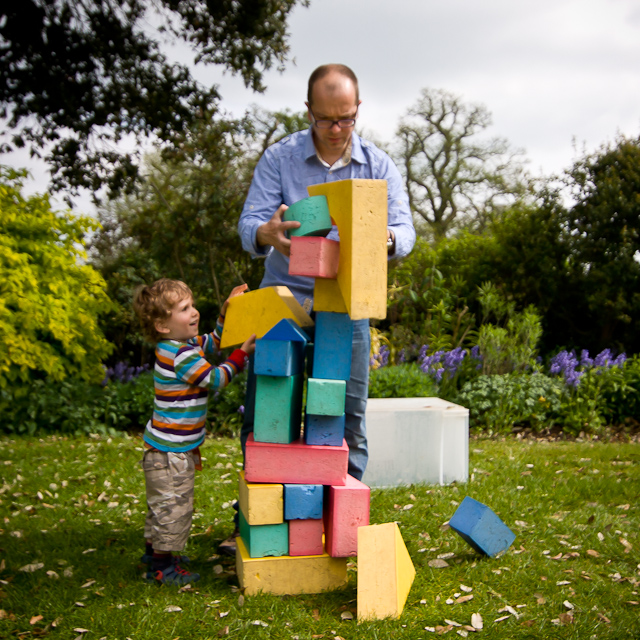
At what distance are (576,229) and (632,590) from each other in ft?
20.6

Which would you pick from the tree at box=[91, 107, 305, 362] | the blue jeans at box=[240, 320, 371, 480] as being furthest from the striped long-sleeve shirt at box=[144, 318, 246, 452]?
the tree at box=[91, 107, 305, 362]

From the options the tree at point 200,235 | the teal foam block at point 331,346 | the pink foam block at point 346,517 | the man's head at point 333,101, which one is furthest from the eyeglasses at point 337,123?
the tree at point 200,235

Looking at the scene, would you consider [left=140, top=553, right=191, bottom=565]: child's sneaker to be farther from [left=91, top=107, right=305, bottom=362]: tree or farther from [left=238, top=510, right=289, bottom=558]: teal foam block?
[left=91, top=107, right=305, bottom=362]: tree

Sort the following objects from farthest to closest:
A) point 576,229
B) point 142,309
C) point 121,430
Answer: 1. point 576,229
2. point 121,430
3. point 142,309

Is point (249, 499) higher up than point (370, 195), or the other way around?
point (370, 195)

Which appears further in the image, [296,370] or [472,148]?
[472,148]

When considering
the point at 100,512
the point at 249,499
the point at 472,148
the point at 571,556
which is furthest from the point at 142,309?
the point at 472,148

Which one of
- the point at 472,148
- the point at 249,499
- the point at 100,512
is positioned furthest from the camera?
the point at 472,148

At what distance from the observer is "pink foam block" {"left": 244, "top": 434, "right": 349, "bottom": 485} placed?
2553 mm

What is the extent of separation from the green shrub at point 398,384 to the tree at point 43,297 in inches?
109

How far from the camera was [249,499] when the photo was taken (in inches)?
98.8

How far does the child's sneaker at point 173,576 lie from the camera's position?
2658mm

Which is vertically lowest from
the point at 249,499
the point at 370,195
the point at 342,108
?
the point at 249,499

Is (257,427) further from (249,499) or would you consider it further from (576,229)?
(576,229)
